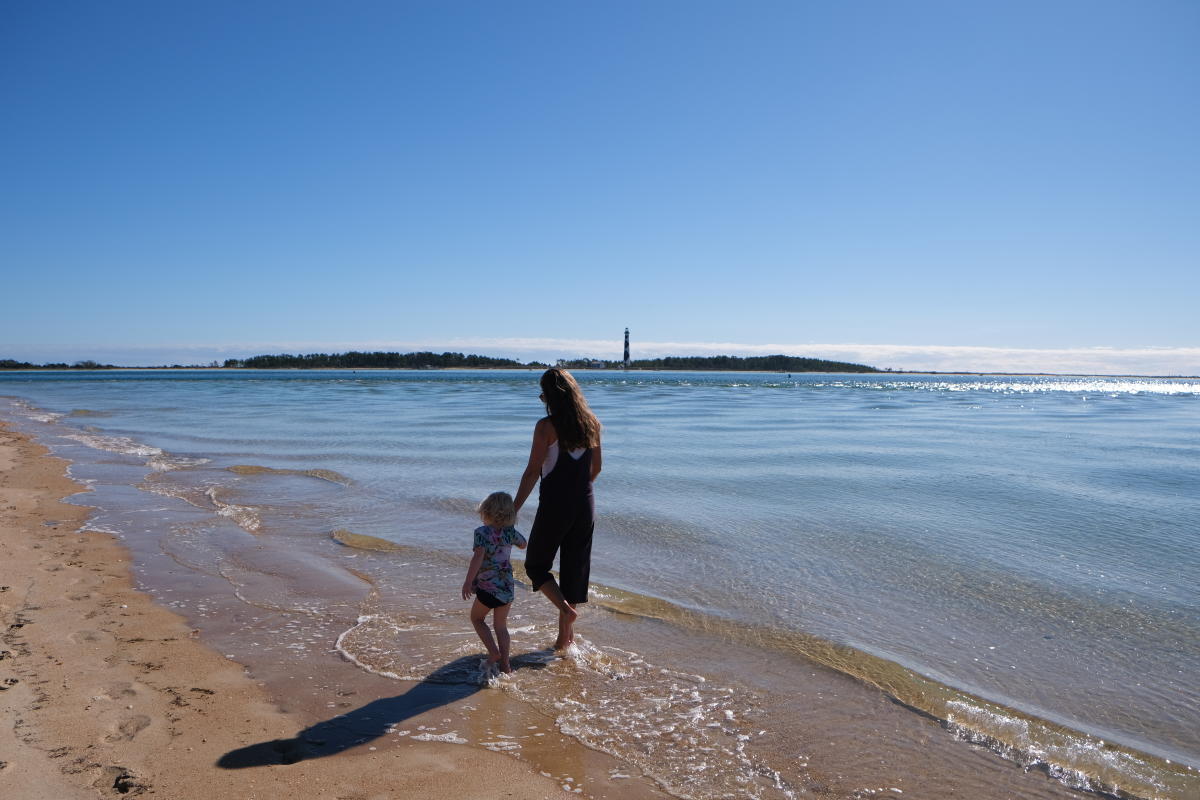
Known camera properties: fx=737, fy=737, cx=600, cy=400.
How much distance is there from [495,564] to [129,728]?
2.07 metres

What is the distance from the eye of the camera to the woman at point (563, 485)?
4.75 meters

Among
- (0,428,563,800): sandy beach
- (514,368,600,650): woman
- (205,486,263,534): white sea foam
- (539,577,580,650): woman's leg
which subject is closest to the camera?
(0,428,563,800): sandy beach

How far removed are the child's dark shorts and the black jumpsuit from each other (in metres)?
0.30

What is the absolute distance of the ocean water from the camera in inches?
165

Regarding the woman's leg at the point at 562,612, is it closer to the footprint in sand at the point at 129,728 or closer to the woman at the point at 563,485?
the woman at the point at 563,485

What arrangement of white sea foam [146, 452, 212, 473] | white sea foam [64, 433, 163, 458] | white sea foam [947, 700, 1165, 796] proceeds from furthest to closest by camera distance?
white sea foam [64, 433, 163, 458], white sea foam [146, 452, 212, 473], white sea foam [947, 700, 1165, 796]

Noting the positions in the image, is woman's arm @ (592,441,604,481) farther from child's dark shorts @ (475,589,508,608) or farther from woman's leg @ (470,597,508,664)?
woman's leg @ (470,597,508,664)

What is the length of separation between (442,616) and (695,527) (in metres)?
4.28

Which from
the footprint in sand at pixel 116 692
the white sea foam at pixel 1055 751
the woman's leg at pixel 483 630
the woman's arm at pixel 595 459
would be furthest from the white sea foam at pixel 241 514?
the white sea foam at pixel 1055 751

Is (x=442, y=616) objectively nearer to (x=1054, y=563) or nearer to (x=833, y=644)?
(x=833, y=644)

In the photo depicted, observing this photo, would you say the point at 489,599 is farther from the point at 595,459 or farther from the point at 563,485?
the point at 595,459

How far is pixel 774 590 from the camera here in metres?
6.88

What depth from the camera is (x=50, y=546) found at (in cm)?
755

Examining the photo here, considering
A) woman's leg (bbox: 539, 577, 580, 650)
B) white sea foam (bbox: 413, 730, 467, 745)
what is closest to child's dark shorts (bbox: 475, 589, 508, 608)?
woman's leg (bbox: 539, 577, 580, 650)
